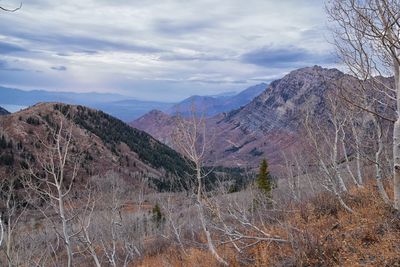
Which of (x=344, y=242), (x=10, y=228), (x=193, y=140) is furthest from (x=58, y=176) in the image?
(x=344, y=242)

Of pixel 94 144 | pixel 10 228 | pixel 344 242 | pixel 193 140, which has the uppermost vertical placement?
pixel 193 140

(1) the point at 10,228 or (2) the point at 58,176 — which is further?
(1) the point at 10,228

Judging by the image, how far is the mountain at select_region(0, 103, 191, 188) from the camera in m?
134

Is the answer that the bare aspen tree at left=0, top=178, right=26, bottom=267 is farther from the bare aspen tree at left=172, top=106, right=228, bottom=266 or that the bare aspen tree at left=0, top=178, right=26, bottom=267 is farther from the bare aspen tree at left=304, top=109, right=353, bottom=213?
the bare aspen tree at left=304, top=109, right=353, bottom=213

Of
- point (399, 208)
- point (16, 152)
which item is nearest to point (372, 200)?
point (399, 208)

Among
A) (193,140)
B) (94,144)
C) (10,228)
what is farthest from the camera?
(94,144)

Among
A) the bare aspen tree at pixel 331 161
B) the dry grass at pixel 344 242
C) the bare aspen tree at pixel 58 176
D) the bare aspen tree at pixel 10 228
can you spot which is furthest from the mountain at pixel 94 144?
the dry grass at pixel 344 242

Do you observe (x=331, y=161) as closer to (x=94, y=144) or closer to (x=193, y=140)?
(x=193, y=140)

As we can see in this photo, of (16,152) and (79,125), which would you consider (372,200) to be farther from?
(79,125)

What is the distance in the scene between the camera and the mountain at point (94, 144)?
439ft

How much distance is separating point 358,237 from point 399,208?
124cm

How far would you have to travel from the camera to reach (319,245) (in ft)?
27.6

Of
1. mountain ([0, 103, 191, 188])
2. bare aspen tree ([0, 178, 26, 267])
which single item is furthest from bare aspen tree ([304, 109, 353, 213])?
mountain ([0, 103, 191, 188])

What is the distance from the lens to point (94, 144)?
160000mm
